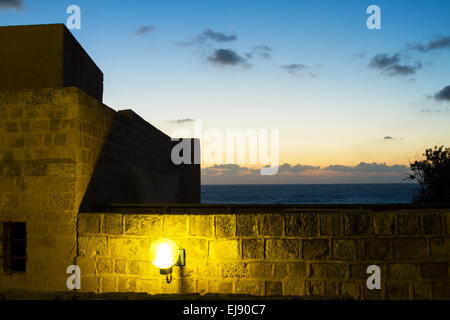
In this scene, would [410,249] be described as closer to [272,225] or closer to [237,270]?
[272,225]

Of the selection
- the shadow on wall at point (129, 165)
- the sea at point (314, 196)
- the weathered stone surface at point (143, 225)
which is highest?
the shadow on wall at point (129, 165)

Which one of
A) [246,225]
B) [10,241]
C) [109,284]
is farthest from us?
[10,241]

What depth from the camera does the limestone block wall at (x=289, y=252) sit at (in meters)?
4.17

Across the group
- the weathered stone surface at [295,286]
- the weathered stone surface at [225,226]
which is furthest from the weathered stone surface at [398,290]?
the weathered stone surface at [225,226]

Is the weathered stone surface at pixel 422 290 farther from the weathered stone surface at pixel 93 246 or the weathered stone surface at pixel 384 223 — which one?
the weathered stone surface at pixel 93 246

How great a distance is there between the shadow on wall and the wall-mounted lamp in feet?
4.38

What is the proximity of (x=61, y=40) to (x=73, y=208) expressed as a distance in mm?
4986

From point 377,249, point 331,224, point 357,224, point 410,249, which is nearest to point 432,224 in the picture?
point 410,249

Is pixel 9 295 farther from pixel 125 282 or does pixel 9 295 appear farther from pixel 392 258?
pixel 392 258

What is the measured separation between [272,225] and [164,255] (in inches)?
54.3

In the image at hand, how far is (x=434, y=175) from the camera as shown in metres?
18.8

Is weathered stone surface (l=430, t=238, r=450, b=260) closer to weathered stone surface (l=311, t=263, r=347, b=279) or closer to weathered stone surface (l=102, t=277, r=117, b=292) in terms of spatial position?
weathered stone surface (l=311, t=263, r=347, b=279)

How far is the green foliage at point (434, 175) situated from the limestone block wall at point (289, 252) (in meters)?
15.4

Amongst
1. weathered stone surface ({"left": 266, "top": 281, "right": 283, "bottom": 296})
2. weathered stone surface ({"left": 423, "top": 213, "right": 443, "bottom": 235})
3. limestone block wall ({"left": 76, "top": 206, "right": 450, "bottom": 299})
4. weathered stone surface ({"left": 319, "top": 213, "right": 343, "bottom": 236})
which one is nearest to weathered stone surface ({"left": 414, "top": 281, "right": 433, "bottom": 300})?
limestone block wall ({"left": 76, "top": 206, "right": 450, "bottom": 299})
